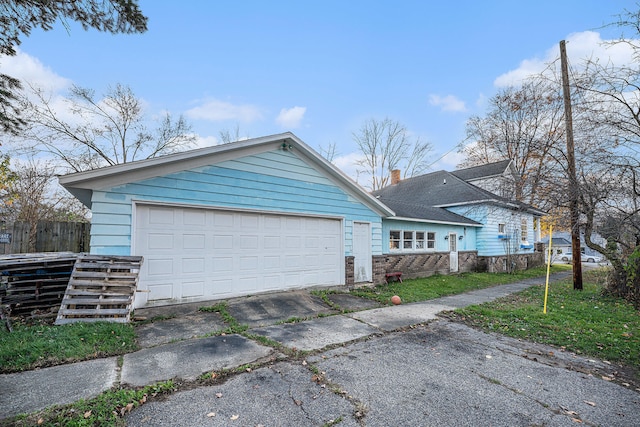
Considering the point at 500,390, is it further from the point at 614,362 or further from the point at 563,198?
the point at 563,198

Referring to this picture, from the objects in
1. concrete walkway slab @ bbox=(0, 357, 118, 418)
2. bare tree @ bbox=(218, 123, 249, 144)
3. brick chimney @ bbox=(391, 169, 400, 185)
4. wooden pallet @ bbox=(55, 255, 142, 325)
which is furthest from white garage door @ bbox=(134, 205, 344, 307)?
brick chimney @ bbox=(391, 169, 400, 185)

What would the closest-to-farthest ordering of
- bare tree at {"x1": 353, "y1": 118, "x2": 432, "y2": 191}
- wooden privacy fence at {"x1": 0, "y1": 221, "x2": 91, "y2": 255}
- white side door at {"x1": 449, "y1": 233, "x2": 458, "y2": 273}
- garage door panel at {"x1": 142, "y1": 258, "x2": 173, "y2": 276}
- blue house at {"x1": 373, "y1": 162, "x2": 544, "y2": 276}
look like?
garage door panel at {"x1": 142, "y1": 258, "x2": 173, "y2": 276} → wooden privacy fence at {"x1": 0, "y1": 221, "x2": 91, "y2": 255} → blue house at {"x1": 373, "y1": 162, "x2": 544, "y2": 276} → white side door at {"x1": 449, "y1": 233, "x2": 458, "y2": 273} → bare tree at {"x1": 353, "y1": 118, "x2": 432, "y2": 191}

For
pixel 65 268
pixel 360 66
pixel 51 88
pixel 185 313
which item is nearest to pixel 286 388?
pixel 185 313

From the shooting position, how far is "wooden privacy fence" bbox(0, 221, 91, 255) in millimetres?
8211

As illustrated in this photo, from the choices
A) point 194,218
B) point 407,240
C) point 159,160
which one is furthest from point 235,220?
point 407,240

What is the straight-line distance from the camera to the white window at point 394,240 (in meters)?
11.6

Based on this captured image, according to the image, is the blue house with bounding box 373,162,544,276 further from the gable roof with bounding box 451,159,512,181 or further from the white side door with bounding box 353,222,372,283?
the white side door with bounding box 353,222,372,283

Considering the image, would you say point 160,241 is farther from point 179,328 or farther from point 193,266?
point 179,328

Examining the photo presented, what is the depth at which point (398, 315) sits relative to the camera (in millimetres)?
6281

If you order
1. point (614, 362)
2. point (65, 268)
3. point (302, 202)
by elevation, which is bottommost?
point (614, 362)

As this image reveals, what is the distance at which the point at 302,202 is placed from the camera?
26.3ft

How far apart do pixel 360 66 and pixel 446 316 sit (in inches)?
497

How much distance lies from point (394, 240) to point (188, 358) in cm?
947

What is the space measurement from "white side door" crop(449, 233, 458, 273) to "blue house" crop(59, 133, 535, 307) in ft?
19.4
